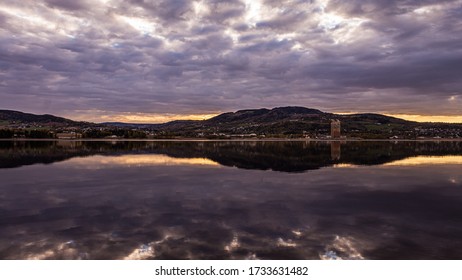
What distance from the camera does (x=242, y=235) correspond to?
17766 millimetres

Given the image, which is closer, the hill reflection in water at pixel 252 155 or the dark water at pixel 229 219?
the dark water at pixel 229 219

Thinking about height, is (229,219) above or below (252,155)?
below

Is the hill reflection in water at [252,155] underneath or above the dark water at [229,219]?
above

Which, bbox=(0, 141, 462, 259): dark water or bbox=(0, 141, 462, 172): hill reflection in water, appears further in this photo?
bbox=(0, 141, 462, 172): hill reflection in water

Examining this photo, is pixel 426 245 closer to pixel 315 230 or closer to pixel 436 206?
pixel 315 230

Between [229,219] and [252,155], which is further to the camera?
[252,155]

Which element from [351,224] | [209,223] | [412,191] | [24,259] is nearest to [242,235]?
[209,223]

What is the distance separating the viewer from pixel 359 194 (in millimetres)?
30438

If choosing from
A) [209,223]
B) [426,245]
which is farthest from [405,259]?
[209,223]

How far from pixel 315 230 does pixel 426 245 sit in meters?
5.11

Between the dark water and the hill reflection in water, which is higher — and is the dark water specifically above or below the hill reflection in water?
below
